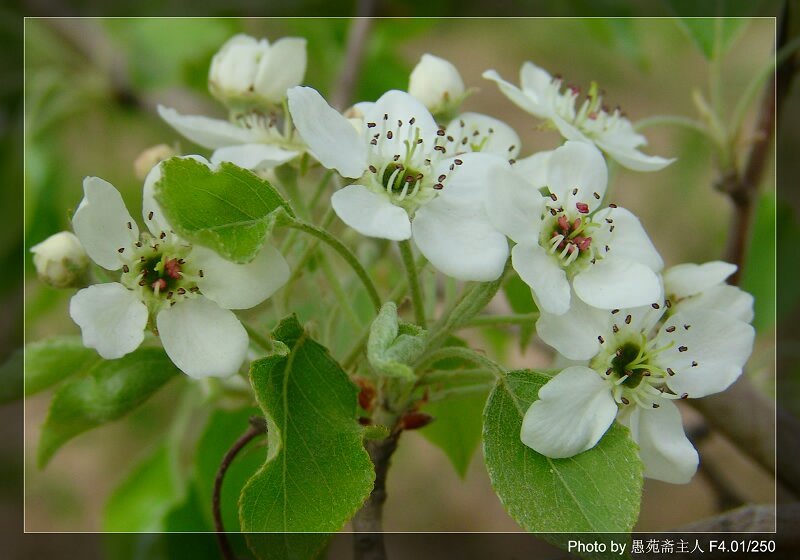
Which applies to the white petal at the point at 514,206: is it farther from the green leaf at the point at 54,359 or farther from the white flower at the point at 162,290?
the green leaf at the point at 54,359

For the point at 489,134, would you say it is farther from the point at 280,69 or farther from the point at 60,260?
the point at 60,260

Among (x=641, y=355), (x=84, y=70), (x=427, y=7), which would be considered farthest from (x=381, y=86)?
(x=641, y=355)

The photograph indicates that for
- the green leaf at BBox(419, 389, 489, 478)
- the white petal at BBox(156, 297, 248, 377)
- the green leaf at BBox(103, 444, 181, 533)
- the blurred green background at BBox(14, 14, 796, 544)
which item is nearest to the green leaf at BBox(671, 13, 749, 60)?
the blurred green background at BBox(14, 14, 796, 544)

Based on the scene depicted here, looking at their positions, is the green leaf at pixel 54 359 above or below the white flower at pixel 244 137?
below

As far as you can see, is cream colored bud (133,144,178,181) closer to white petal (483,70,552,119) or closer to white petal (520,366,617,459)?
white petal (483,70,552,119)

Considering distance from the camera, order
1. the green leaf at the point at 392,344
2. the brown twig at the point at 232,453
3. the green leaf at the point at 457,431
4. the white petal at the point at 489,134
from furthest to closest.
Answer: the green leaf at the point at 457,431 < the white petal at the point at 489,134 < the brown twig at the point at 232,453 < the green leaf at the point at 392,344

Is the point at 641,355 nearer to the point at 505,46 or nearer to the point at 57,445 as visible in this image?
the point at 57,445

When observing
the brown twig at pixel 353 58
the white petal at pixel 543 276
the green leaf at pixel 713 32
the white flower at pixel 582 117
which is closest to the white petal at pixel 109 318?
the white petal at pixel 543 276
